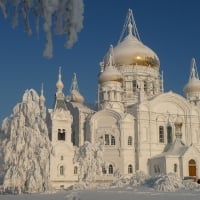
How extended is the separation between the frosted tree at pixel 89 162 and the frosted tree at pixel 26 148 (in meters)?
5.90

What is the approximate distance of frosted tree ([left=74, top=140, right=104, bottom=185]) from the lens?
29.5 meters

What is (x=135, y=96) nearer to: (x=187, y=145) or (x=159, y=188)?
(x=187, y=145)

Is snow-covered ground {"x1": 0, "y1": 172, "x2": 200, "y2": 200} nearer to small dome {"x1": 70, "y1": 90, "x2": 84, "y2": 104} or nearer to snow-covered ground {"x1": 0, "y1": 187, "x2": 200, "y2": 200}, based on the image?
snow-covered ground {"x1": 0, "y1": 187, "x2": 200, "y2": 200}

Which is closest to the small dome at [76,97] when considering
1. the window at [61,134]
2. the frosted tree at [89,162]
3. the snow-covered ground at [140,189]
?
the window at [61,134]

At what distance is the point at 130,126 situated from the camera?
39.1 meters

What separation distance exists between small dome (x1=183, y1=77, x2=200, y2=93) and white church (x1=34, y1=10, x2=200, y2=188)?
4.4 inches

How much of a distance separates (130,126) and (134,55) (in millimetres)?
9810

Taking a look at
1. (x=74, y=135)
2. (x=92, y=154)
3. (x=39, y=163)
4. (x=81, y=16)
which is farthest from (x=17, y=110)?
(x=81, y=16)

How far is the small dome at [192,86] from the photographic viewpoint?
45.4 m

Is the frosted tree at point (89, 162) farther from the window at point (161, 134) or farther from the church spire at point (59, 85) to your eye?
the church spire at point (59, 85)

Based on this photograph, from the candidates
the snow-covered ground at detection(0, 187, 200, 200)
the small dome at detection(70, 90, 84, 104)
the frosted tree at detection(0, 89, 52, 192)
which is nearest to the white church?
the small dome at detection(70, 90, 84, 104)

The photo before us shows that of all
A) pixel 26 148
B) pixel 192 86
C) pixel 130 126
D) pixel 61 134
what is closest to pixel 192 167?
pixel 130 126

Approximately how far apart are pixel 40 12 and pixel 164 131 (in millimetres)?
35467

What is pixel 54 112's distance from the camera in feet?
123
